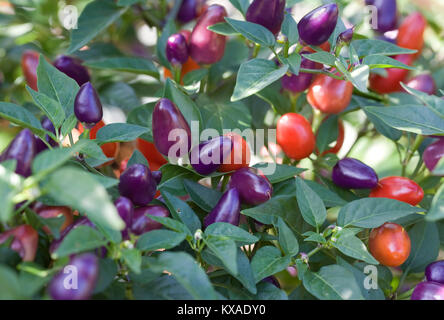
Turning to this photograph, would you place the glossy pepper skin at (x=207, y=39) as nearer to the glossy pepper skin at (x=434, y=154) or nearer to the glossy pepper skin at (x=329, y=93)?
the glossy pepper skin at (x=329, y=93)

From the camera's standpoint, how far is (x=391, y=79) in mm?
848

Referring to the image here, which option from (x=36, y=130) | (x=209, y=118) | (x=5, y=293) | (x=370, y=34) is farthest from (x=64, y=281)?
(x=370, y=34)

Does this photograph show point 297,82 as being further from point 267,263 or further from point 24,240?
point 24,240

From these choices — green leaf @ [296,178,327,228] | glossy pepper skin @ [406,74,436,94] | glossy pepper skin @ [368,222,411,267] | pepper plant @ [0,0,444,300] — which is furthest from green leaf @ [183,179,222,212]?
glossy pepper skin @ [406,74,436,94]

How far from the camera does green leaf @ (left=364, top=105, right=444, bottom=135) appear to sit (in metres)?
0.59

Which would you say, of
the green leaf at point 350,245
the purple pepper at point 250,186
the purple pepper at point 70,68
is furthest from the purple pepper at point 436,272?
the purple pepper at point 70,68

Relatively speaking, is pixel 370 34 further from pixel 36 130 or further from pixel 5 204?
pixel 5 204

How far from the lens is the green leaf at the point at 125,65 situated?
74 centimetres

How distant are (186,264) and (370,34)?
2.34 feet

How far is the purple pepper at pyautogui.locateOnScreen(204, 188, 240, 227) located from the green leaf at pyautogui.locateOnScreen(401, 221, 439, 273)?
284 mm

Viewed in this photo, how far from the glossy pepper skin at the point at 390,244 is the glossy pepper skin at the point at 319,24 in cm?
25

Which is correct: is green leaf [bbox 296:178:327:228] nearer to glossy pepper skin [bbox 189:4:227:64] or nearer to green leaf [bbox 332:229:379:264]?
green leaf [bbox 332:229:379:264]

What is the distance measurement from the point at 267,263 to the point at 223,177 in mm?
174
